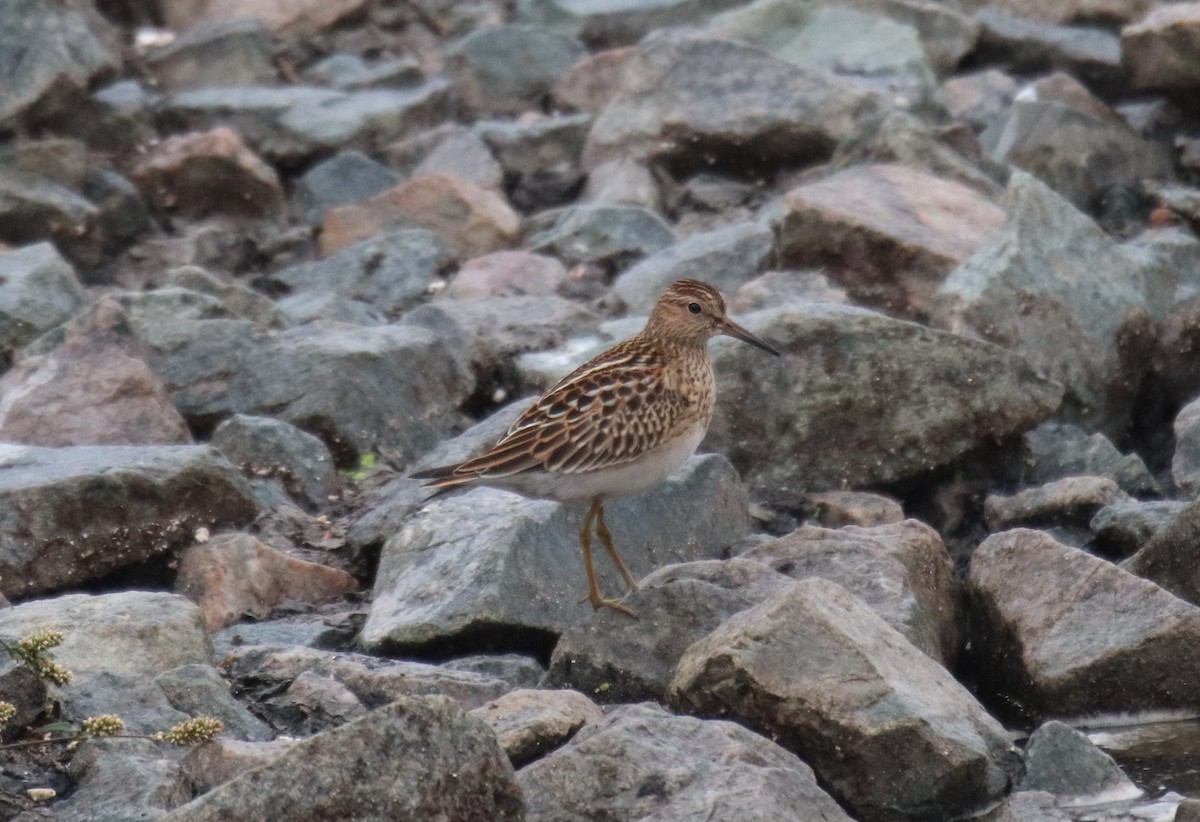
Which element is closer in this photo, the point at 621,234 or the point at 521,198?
the point at 621,234

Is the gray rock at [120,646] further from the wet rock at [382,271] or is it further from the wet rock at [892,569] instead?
the wet rock at [382,271]

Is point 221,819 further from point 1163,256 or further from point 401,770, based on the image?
point 1163,256

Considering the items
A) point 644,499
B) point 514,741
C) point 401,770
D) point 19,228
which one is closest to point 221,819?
point 401,770

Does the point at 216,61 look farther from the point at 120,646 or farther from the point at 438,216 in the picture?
the point at 120,646

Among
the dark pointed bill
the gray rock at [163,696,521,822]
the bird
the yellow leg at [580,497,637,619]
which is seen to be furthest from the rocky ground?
the dark pointed bill

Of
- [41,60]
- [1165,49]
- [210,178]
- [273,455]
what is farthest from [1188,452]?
[41,60]

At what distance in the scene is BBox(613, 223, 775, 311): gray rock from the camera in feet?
39.8

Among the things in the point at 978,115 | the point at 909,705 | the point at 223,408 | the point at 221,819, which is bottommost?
the point at 978,115

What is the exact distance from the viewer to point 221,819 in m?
5.34

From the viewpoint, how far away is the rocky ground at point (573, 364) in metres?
6.67

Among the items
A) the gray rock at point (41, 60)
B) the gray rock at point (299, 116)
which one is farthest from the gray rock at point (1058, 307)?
the gray rock at point (41, 60)

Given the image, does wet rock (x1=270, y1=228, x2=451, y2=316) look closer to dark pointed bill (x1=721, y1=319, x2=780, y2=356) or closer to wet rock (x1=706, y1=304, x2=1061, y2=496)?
wet rock (x1=706, y1=304, x2=1061, y2=496)

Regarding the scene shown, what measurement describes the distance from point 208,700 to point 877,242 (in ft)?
19.3

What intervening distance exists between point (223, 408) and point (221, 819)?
18.1 feet
